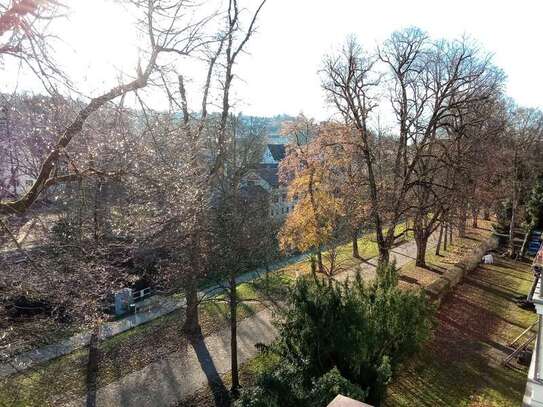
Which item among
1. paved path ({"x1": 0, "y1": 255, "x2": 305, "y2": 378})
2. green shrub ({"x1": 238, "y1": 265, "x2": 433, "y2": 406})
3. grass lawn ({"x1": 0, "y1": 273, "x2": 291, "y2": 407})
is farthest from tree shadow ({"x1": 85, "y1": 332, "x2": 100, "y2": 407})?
green shrub ({"x1": 238, "y1": 265, "x2": 433, "y2": 406})

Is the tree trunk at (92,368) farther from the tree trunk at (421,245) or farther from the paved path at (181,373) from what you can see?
the tree trunk at (421,245)

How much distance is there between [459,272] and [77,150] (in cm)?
1914

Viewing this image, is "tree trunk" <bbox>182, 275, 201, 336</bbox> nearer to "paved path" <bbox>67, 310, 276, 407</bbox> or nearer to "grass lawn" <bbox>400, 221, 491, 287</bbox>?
"paved path" <bbox>67, 310, 276, 407</bbox>

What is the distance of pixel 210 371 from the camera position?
12141mm

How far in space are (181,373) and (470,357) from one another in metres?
9.23

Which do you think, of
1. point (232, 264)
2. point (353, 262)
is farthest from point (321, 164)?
point (232, 264)

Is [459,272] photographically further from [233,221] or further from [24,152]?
[24,152]

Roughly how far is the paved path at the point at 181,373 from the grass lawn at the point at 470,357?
3.67 metres

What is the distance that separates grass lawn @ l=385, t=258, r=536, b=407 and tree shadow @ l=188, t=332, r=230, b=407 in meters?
4.28

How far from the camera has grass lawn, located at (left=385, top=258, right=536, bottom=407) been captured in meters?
10.9

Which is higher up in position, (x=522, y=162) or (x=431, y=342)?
(x=522, y=162)

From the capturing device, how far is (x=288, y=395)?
20.6 ft

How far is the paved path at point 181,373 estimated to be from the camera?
35.1 feet

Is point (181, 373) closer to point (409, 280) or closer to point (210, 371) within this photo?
point (210, 371)
